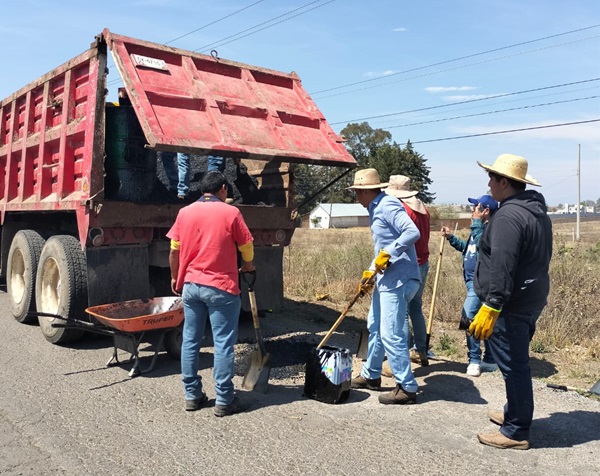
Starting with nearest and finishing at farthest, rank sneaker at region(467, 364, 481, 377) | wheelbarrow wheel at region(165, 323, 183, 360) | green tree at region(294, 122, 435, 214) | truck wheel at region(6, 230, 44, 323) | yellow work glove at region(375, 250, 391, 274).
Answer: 1. yellow work glove at region(375, 250, 391, 274)
2. sneaker at region(467, 364, 481, 377)
3. wheelbarrow wheel at region(165, 323, 183, 360)
4. truck wheel at region(6, 230, 44, 323)
5. green tree at region(294, 122, 435, 214)

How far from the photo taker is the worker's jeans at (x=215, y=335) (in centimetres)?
404

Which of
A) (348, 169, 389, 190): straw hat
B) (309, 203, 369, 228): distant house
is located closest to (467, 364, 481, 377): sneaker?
(348, 169, 389, 190): straw hat

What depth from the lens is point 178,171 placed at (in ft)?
21.7

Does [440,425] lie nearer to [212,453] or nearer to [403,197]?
[212,453]

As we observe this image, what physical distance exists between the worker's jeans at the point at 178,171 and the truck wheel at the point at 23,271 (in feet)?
5.46

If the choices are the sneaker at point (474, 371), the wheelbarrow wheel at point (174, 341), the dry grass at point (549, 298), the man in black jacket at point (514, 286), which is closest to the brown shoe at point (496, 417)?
the man in black jacket at point (514, 286)

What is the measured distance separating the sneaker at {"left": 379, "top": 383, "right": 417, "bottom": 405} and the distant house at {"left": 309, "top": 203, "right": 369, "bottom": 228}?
184ft

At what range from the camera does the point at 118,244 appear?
219 inches

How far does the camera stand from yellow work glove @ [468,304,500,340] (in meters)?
3.46

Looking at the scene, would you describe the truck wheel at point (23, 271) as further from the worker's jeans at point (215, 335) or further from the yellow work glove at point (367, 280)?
A: the yellow work glove at point (367, 280)

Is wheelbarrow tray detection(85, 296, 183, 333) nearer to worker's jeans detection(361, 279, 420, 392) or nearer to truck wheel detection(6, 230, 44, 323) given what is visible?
truck wheel detection(6, 230, 44, 323)

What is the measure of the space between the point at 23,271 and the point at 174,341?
285cm

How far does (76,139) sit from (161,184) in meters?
1.08

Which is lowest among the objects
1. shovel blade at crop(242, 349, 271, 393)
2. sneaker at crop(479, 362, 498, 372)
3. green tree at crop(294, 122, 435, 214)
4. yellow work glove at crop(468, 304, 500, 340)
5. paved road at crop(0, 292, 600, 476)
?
paved road at crop(0, 292, 600, 476)
